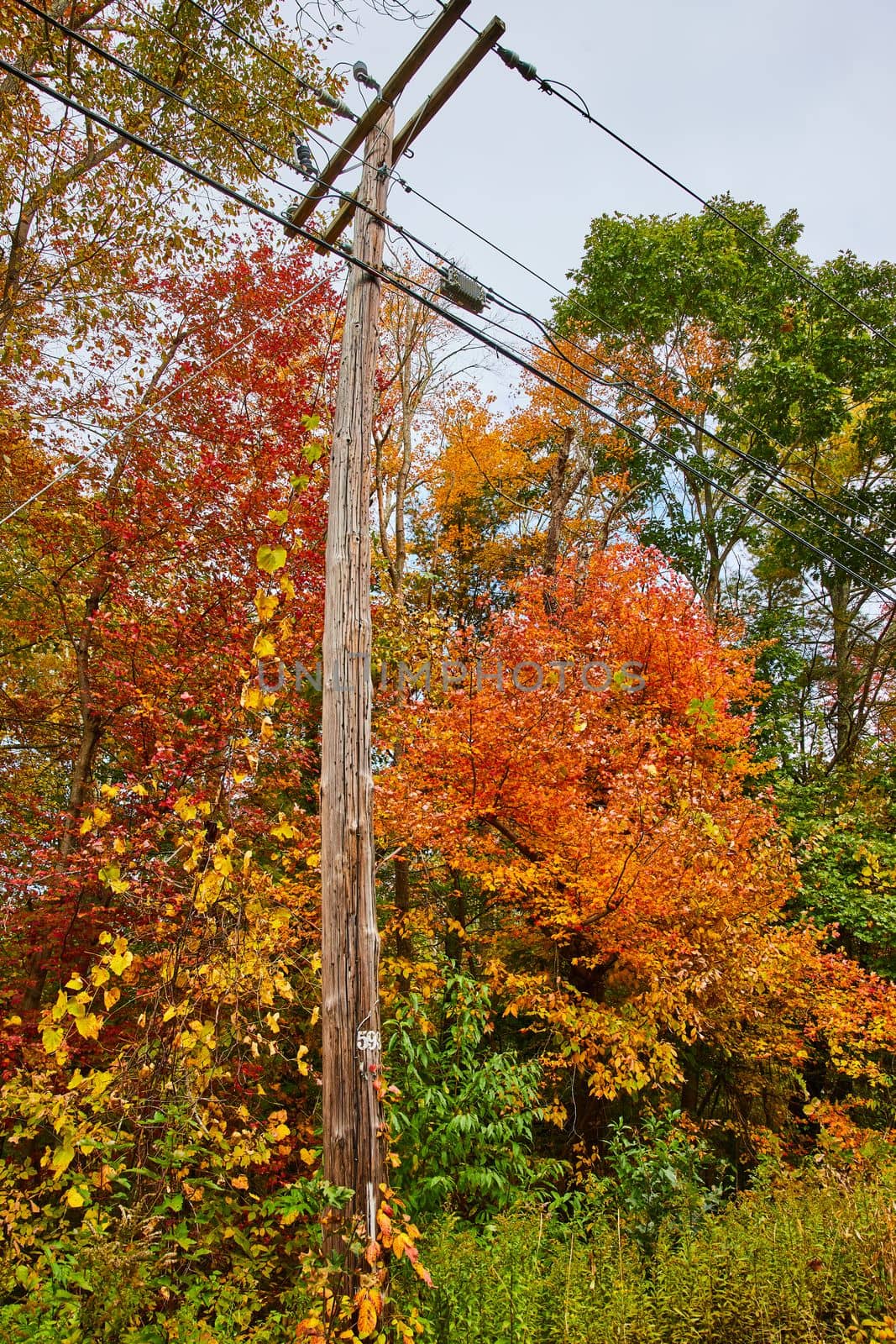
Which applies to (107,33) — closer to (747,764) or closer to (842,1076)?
A: (747,764)

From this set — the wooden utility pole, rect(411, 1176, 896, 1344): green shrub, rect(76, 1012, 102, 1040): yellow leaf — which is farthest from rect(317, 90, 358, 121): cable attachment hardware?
rect(411, 1176, 896, 1344): green shrub

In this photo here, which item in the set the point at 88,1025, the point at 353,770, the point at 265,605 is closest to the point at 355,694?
the point at 353,770

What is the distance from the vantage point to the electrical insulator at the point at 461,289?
13.4 ft

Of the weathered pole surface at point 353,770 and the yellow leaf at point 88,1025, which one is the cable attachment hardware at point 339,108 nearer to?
the weathered pole surface at point 353,770

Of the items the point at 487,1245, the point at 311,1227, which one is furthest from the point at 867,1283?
the point at 311,1227

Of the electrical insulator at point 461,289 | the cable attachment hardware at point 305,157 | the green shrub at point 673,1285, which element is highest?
the cable attachment hardware at point 305,157

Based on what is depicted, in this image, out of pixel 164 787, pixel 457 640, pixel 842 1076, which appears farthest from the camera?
pixel 842 1076

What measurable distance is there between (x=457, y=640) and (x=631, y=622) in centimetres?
301

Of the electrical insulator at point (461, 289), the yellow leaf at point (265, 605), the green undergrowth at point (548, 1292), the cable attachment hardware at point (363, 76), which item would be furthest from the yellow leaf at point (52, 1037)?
the cable attachment hardware at point (363, 76)

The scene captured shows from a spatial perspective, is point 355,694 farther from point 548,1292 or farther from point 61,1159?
point 548,1292

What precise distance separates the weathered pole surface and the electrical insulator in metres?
0.42

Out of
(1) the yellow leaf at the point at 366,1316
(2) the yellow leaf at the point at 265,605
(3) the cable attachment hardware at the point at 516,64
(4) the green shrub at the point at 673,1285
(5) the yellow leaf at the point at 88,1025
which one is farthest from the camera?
(3) the cable attachment hardware at the point at 516,64

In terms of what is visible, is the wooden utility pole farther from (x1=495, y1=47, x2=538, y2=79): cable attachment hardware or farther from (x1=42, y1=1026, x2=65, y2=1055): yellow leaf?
(x1=42, y1=1026, x2=65, y2=1055): yellow leaf

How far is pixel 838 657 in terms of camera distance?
15.2 metres
